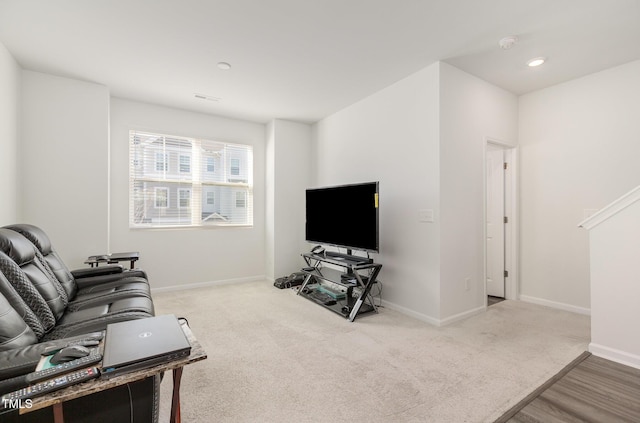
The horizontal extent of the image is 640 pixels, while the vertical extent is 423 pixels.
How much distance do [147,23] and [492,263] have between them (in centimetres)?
458

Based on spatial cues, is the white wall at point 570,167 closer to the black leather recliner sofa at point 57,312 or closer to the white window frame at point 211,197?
the black leather recliner sofa at point 57,312

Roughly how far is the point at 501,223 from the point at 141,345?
416 cm

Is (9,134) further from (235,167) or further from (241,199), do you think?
(241,199)

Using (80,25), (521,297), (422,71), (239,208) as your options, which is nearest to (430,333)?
(521,297)

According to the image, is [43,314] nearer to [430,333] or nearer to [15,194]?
[15,194]

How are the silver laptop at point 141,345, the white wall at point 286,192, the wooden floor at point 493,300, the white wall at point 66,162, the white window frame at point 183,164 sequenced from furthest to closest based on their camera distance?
the white wall at point 286,192 → the white window frame at point 183,164 → the wooden floor at point 493,300 → the white wall at point 66,162 → the silver laptop at point 141,345

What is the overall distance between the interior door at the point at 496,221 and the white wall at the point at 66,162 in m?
4.79

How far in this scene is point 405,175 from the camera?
336cm

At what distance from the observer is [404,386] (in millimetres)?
1957

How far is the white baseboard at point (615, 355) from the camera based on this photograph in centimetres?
217

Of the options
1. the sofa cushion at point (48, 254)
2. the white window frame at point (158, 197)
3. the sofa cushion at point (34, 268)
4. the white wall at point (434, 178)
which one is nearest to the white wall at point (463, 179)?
the white wall at point (434, 178)

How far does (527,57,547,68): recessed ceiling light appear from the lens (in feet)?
9.53

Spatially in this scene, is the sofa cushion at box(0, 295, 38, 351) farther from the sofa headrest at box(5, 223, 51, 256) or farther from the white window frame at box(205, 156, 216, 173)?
the white window frame at box(205, 156, 216, 173)

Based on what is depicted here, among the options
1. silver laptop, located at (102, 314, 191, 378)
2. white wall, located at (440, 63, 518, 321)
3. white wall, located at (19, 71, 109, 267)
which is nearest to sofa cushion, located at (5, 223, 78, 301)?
white wall, located at (19, 71, 109, 267)
